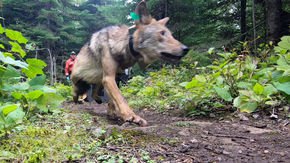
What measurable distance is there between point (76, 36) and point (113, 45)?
1049 inches

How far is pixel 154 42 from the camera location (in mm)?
3760

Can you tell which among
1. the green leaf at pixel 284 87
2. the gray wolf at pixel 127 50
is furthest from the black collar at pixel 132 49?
the green leaf at pixel 284 87

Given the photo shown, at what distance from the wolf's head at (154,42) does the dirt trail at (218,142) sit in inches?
36.6

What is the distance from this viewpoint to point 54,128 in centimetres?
299

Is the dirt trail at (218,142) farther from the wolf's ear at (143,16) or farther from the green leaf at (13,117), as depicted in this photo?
the wolf's ear at (143,16)

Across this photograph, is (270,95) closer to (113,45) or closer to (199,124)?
(199,124)

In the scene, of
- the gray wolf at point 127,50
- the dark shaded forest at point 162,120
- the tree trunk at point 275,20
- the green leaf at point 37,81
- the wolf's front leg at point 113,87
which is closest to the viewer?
the dark shaded forest at point 162,120

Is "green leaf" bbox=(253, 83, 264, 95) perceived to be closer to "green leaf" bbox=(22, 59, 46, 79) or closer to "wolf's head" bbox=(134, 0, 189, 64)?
"wolf's head" bbox=(134, 0, 189, 64)

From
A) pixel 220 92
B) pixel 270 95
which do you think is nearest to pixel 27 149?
pixel 220 92

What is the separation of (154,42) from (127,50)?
469 mm

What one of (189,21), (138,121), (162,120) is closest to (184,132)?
(138,121)

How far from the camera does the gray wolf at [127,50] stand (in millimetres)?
3742

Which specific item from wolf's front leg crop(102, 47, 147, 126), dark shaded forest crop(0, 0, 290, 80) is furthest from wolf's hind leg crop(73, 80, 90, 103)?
wolf's front leg crop(102, 47, 147, 126)

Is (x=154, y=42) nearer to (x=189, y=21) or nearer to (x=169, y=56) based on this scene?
(x=169, y=56)
